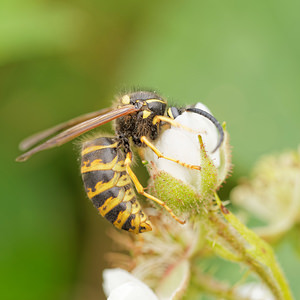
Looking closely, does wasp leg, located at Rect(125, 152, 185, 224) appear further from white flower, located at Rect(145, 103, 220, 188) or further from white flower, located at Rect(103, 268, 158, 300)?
white flower, located at Rect(103, 268, 158, 300)

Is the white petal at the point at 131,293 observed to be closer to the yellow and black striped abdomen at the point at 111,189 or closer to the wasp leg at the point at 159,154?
the yellow and black striped abdomen at the point at 111,189

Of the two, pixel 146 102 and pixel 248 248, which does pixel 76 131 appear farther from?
pixel 248 248

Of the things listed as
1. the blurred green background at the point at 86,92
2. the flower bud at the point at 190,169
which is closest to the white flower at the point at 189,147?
the flower bud at the point at 190,169

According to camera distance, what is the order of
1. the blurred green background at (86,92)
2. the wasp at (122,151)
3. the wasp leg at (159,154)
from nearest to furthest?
the wasp leg at (159,154) → the wasp at (122,151) → the blurred green background at (86,92)

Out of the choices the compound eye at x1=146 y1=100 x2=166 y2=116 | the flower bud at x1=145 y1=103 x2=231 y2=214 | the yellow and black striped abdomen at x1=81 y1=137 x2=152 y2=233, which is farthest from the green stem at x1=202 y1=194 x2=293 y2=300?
the compound eye at x1=146 y1=100 x2=166 y2=116

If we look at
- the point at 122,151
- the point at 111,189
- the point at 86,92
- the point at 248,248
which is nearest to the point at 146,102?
the point at 122,151

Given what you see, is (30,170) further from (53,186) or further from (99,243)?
(99,243)

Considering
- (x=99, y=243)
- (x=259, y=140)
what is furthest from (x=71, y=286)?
(x=259, y=140)
